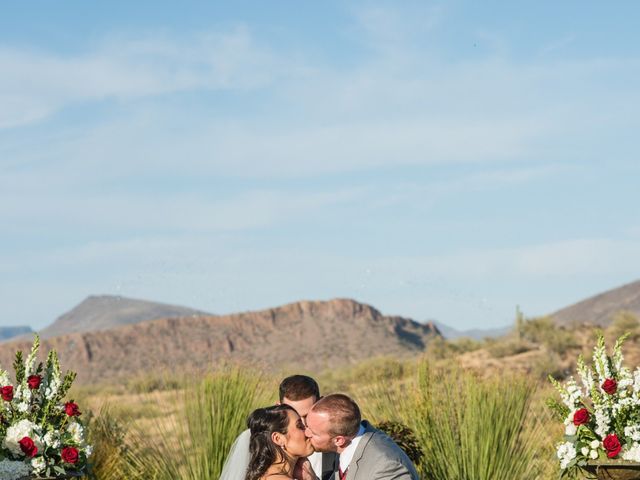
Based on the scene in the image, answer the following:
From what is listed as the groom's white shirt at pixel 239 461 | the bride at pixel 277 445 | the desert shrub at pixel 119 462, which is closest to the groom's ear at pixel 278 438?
the bride at pixel 277 445

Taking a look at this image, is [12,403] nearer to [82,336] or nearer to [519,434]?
[519,434]

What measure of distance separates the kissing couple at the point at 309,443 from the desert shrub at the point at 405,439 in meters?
3.04

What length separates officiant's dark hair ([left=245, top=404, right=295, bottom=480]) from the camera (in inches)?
228

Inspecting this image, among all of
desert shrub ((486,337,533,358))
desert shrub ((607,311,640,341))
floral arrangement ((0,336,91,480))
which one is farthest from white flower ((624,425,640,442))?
desert shrub ((607,311,640,341))

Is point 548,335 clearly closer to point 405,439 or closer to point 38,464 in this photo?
point 405,439

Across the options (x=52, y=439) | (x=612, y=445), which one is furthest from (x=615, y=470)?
(x=52, y=439)

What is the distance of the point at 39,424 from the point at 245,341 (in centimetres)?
5826

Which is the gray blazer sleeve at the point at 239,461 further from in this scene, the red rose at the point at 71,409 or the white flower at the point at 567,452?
the white flower at the point at 567,452

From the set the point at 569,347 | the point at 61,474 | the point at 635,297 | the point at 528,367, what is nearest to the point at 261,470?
the point at 61,474

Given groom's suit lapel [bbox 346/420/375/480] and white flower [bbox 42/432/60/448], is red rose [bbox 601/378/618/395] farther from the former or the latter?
white flower [bbox 42/432/60/448]

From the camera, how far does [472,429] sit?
10898 mm

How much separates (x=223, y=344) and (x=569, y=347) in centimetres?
3504

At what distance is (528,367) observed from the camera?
3186 cm

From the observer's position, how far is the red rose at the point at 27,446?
26.0 feet
